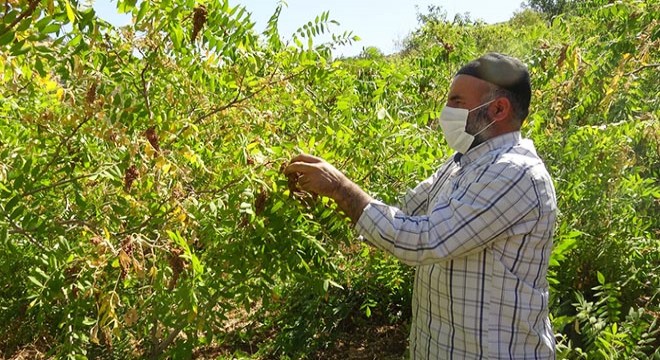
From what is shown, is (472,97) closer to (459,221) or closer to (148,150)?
(459,221)

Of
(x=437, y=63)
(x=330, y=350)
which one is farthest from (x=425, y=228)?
(x=437, y=63)

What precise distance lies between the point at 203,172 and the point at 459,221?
46.9 inches

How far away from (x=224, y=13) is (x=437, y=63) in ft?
10.5

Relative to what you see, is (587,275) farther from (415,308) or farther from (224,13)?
(224,13)

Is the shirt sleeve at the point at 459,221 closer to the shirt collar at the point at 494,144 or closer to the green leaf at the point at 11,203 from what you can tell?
the shirt collar at the point at 494,144

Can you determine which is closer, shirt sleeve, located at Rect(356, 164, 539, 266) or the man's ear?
shirt sleeve, located at Rect(356, 164, 539, 266)

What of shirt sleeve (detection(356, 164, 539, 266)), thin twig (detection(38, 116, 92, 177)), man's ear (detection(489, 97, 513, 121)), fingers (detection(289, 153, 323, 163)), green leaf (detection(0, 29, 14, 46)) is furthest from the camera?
thin twig (detection(38, 116, 92, 177))

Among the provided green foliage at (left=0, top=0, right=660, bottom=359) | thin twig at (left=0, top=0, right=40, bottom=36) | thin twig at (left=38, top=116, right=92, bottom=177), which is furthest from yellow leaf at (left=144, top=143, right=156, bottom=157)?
thin twig at (left=0, top=0, right=40, bottom=36)

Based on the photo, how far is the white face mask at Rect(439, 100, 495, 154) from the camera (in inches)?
86.3

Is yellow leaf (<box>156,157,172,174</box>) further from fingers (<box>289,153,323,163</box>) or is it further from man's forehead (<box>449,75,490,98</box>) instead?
man's forehead (<box>449,75,490,98</box>)

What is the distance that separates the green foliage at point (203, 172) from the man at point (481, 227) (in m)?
0.27

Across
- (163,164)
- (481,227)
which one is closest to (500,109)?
(481,227)

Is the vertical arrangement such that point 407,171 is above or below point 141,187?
below

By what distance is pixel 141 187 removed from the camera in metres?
2.43
